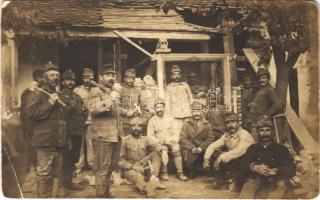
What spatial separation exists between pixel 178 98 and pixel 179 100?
0.02 meters

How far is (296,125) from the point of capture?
14.5ft

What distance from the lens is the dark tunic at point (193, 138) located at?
4391 millimetres

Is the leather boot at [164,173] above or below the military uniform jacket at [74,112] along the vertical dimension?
below

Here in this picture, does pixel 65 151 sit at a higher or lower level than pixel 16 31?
lower

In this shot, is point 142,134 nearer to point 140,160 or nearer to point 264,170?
point 140,160

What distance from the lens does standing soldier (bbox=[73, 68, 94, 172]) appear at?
432cm

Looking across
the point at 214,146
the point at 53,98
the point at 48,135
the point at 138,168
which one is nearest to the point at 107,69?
the point at 53,98

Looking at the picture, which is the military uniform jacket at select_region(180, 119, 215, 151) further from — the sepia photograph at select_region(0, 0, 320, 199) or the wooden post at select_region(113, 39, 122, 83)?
the wooden post at select_region(113, 39, 122, 83)

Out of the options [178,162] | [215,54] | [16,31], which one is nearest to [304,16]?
[215,54]

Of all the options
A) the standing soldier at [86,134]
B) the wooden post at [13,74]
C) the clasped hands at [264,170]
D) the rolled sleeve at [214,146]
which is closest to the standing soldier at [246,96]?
the rolled sleeve at [214,146]

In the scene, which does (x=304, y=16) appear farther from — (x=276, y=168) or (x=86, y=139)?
(x=86, y=139)

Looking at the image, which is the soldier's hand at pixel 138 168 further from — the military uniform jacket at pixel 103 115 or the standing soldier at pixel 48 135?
the standing soldier at pixel 48 135

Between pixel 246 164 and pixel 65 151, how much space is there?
4.85ft

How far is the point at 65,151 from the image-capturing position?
431 cm
